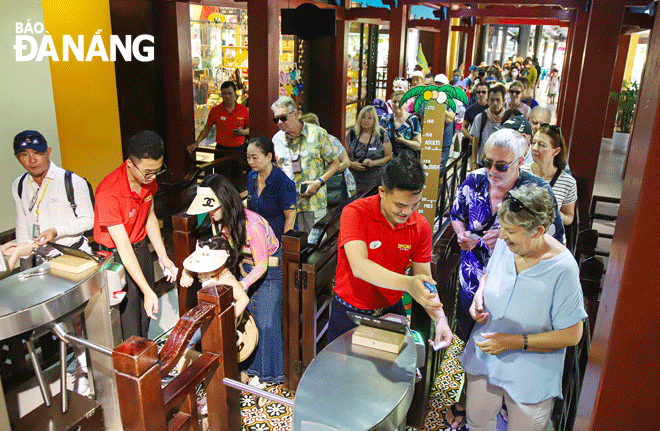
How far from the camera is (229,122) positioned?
6.29 meters

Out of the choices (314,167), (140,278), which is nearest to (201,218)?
(140,278)

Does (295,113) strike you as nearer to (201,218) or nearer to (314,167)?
(314,167)

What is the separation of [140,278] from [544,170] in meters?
2.68

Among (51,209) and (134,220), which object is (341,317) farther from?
(51,209)

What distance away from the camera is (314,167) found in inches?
161

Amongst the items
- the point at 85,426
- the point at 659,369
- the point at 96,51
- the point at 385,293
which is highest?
the point at 96,51

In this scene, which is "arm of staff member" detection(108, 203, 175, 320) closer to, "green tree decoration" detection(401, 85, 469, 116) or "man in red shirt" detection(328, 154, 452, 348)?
"man in red shirt" detection(328, 154, 452, 348)

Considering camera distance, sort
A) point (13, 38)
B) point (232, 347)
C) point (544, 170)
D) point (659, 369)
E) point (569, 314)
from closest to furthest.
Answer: point (659, 369)
point (232, 347)
point (569, 314)
point (544, 170)
point (13, 38)

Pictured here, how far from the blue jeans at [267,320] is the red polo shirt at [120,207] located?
81cm

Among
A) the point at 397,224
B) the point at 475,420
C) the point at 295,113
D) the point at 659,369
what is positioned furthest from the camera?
the point at 295,113

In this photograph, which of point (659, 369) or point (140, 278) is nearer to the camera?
point (659, 369)

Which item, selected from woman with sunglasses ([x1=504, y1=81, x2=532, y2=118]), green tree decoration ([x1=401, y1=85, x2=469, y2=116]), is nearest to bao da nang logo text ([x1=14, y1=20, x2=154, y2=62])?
green tree decoration ([x1=401, y1=85, x2=469, y2=116])

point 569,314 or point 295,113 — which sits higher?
point 295,113

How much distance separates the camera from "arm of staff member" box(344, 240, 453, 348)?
178cm
